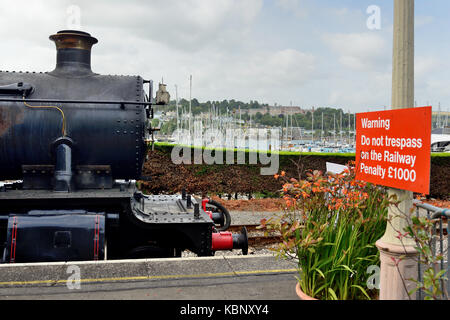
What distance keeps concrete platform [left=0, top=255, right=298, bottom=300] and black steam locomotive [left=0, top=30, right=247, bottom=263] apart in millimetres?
569

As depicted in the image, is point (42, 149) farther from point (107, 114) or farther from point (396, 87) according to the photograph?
point (396, 87)

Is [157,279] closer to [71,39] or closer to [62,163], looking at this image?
[62,163]

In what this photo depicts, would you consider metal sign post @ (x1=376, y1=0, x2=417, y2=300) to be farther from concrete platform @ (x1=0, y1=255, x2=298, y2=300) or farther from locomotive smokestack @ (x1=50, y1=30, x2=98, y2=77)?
locomotive smokestack @ (x1=50, y1=30, x2=98, y2=77)

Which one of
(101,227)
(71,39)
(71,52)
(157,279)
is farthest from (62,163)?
(157,279)

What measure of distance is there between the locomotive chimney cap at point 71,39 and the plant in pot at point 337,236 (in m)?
4.41

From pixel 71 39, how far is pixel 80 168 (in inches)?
83.5

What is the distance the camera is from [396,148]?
322 cm

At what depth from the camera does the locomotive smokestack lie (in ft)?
20.9

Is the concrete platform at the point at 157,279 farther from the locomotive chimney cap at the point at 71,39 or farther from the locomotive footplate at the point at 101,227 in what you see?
the locomotive chimney cap at the point at 71,39

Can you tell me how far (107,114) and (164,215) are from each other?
176 cm

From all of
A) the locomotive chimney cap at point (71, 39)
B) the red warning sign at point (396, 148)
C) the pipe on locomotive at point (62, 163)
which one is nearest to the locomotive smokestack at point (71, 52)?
the locomotive chimney cap at point (71, 39)

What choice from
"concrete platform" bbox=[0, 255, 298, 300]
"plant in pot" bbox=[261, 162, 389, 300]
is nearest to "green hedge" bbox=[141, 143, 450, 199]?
"concrete platform" bbox=[0, 255, 298, 300]

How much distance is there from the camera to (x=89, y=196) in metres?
5.61

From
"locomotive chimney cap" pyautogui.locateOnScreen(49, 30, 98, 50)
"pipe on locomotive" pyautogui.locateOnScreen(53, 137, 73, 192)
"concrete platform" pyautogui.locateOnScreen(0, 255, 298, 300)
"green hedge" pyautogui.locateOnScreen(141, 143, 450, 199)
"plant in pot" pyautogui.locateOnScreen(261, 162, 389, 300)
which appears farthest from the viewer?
"green hedge" pyautogui.locateOnScreen(141, 143, 450, 199)
